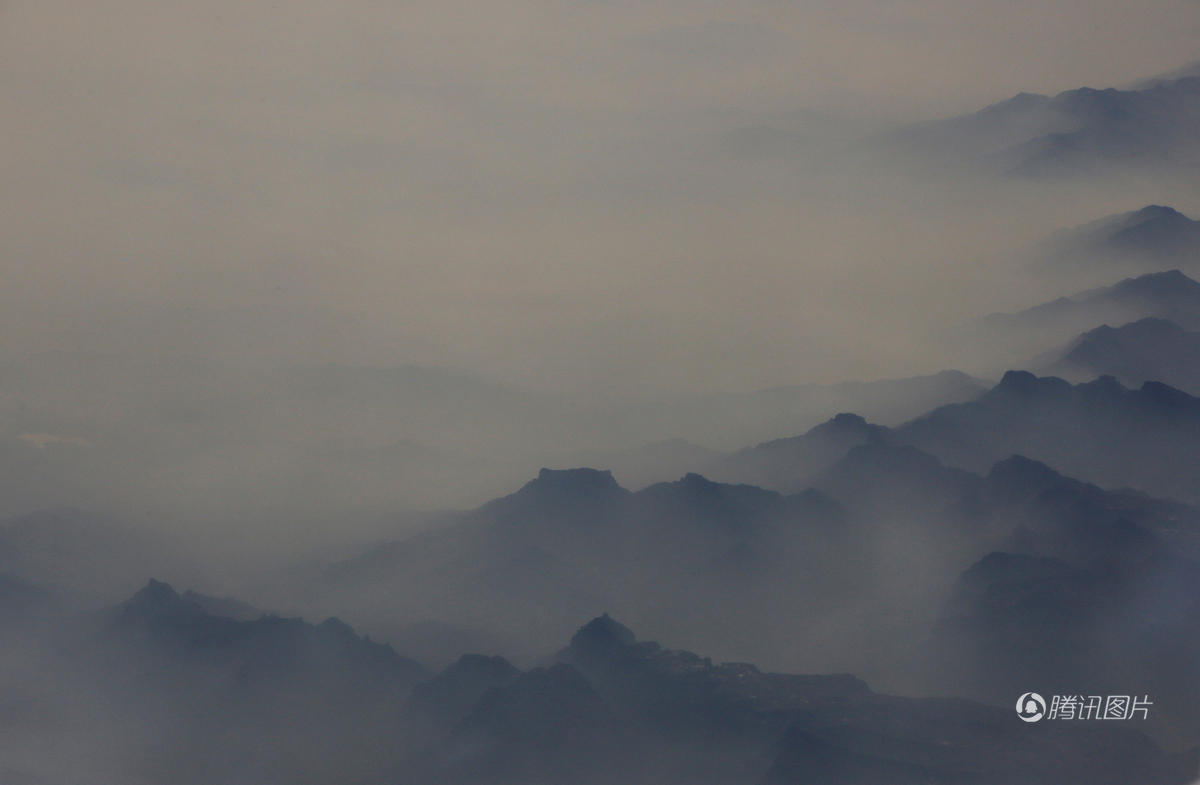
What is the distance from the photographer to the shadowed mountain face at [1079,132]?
123 inches

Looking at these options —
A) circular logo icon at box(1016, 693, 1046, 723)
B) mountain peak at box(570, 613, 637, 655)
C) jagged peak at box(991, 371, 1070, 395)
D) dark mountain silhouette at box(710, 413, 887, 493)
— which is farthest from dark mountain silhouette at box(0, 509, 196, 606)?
jagged peak at box(991, 371, 1070, 395)

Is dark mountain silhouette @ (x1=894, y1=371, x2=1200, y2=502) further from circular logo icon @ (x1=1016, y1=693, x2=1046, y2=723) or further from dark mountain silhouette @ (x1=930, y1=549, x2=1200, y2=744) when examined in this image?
circular logo icon @ (x1=1016, y1=693, x2=1046, y2=723)

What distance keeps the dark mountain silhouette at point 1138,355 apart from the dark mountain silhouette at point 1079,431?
0.04 meters

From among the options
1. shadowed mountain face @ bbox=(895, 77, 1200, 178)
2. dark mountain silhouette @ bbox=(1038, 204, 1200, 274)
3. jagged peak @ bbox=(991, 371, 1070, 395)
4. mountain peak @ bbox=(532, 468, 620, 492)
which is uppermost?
shadowed mountain face @ bbox=(895, 77, 1200, 178)

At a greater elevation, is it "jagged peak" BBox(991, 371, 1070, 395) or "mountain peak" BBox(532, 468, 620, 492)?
"jagged peak" BBox(991, 371, 1070, 395)

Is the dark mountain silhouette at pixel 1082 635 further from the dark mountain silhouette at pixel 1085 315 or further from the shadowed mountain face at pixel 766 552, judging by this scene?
the dark mountain silhouette at pixel 1085 315

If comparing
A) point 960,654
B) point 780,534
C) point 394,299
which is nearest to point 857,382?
point 780,534

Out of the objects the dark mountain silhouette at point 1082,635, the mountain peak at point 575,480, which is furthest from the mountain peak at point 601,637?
the dark mountain silhouette at point 1082,635

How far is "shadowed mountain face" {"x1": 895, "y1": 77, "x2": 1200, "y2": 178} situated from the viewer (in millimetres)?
3121

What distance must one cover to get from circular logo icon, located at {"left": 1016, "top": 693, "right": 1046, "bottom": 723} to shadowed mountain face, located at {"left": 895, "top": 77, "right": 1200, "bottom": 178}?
1.48 m

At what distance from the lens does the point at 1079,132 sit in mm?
3127

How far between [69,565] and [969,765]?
2331 millimetres

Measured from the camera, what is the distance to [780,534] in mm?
2902

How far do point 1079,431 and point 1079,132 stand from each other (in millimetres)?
876
